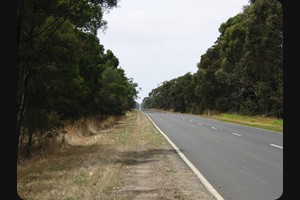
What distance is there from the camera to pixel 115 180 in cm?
984

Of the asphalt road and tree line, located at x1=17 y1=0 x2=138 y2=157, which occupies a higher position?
tree line, located at x1=17 y1=0 x2=138 y2=157

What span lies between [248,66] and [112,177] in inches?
1348

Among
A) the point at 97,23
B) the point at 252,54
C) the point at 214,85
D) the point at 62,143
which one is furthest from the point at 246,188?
the point at 214,85

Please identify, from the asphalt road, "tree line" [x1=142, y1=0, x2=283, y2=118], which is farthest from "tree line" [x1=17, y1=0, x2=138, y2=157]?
"tree line" [x1=142, y1=0, x2=283, y2=118]

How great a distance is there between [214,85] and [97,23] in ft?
182

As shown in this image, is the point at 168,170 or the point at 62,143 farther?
the point at 62,143

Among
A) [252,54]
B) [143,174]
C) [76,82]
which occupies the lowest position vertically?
[143,174]

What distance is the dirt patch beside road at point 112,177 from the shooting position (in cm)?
842

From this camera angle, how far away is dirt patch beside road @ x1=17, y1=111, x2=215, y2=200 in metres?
8.42

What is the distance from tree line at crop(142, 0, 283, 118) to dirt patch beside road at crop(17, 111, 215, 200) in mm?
22772

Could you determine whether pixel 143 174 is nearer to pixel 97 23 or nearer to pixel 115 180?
pixel 115 180

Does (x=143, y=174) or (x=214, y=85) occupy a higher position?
(x=214, y=85)

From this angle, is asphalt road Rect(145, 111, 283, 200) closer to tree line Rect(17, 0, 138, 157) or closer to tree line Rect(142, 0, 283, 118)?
tree line Rect(17, 0, 138, 157)

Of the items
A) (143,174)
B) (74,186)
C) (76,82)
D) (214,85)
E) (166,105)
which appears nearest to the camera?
(74,186)
